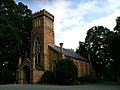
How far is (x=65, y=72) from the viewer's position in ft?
123

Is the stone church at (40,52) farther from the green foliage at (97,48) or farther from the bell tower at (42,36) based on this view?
the green foliage at (97,48)

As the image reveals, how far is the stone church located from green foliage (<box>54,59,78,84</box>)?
15.2ft

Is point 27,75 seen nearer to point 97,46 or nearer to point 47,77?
point 47,77

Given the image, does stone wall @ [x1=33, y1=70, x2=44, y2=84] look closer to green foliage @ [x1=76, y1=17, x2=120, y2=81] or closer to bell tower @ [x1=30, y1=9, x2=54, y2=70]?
bell tower @ [x1=30, y1=9, x2=54, y2=70]

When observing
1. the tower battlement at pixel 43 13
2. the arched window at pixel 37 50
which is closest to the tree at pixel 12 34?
the arched window at pixel 37 50

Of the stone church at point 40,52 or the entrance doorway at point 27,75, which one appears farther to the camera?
the entrance doorway at point 27,75

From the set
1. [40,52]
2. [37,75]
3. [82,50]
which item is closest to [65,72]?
[37,75]

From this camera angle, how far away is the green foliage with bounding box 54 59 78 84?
37.8 meters

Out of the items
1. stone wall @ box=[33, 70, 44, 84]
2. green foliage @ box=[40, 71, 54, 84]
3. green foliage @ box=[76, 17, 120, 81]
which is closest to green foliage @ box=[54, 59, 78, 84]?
green foliage @ box=[40, 71, 54, 84]

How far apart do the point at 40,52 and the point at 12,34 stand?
759cm

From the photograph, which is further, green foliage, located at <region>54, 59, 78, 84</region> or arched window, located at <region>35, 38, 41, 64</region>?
arched window, located at <region>35, 38, 41, 64</region>

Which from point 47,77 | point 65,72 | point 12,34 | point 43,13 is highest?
point 43,13

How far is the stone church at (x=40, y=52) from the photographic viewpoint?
4196 cm

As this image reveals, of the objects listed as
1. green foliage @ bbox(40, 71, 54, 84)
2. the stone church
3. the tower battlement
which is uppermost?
the tower battlement
